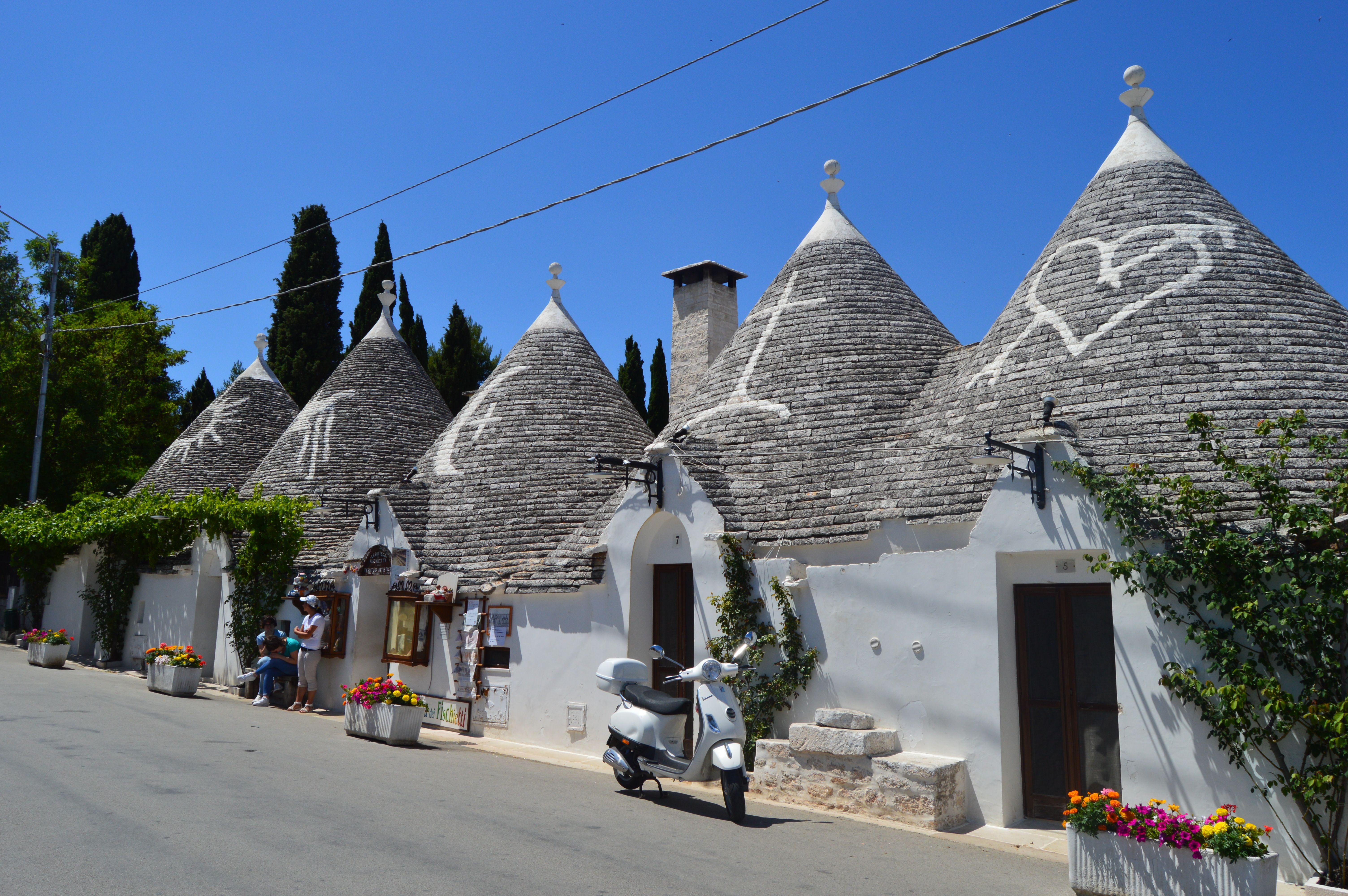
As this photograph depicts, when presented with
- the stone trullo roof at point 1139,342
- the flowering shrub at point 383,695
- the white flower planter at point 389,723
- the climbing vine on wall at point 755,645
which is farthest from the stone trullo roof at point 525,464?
the stone trullo roof at point 1139,342

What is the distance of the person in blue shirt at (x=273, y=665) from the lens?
49.4ft

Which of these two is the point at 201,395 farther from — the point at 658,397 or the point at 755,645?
the point at 755,645

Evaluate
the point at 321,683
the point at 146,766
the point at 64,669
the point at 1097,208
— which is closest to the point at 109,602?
the point at 64,669

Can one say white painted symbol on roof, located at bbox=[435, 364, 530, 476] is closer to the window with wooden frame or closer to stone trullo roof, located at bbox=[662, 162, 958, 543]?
the window with wooden frame

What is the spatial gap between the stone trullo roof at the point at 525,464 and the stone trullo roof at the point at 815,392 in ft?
7.93

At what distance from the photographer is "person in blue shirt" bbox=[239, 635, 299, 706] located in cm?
1505

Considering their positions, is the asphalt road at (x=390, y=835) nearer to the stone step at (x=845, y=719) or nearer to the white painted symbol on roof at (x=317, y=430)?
the stone step at (x=845, y=719)

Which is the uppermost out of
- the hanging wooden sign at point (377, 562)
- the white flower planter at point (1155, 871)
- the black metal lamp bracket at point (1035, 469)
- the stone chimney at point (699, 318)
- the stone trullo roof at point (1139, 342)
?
the stone chimney at point (699, 318)

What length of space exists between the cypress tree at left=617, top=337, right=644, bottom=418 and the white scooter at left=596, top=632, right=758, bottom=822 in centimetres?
2756

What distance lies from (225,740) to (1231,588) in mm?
9711

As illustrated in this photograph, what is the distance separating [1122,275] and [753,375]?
4.73 metres

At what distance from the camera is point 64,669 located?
18.3 meters

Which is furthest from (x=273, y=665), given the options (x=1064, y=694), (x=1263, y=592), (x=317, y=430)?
(x=1263, y=592)

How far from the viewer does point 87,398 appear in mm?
30297
